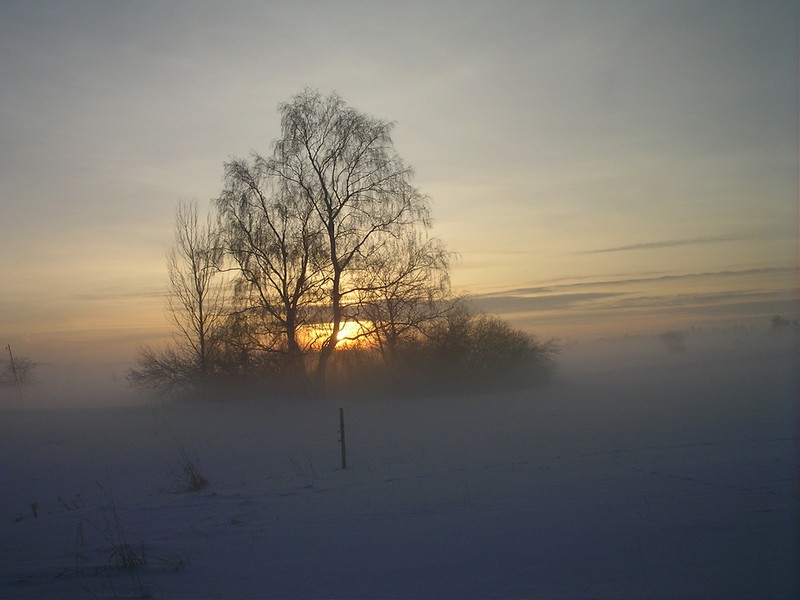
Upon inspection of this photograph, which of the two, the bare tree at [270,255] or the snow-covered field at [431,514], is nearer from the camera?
the snow-covered field at [431,514]

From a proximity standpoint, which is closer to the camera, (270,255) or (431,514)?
(431,514)

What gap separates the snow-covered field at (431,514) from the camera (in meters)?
5.05

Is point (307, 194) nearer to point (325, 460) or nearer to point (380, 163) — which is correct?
point (380, 163)

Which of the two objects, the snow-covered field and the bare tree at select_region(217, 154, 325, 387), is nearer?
the snow-covered field

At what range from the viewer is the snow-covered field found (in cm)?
505

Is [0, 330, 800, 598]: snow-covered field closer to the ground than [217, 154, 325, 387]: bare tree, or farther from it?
closer to the ground

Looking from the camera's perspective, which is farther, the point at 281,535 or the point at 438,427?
the point at 438,427

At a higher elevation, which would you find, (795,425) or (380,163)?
(380,163)

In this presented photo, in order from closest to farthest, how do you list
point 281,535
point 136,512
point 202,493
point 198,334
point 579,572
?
point 579,572
point 281,535
point 136,512
point 202,493
point 198,334

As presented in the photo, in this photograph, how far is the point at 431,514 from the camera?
6984 mm

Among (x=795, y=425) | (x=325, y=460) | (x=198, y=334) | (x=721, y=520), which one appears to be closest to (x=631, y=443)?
(x=795, y=425)

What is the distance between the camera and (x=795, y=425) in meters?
12.2

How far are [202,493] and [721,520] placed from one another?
7.35m

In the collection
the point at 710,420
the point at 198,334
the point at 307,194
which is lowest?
the point at 710,420
